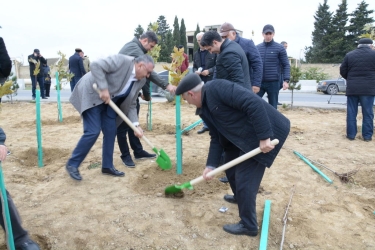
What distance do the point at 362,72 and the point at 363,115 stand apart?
0.77 m

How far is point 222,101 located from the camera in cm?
241

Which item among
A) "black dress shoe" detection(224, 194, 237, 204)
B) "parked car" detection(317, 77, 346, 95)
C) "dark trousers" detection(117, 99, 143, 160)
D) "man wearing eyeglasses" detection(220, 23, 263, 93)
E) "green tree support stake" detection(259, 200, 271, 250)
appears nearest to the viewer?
"green tree support stake" detection(259, 200, 271, 250)

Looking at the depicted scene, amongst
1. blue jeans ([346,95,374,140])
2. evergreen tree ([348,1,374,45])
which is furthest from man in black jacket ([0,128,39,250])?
evergreen tree ([348,1,374,45])

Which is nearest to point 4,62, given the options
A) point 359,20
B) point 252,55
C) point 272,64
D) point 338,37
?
point 252,55

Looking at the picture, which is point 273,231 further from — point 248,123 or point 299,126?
point 299,126

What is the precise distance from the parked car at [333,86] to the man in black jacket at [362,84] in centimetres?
1200

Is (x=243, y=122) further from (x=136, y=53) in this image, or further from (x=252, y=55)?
(x=252, y=55)

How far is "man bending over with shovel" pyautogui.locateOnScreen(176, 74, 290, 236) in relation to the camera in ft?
7.61

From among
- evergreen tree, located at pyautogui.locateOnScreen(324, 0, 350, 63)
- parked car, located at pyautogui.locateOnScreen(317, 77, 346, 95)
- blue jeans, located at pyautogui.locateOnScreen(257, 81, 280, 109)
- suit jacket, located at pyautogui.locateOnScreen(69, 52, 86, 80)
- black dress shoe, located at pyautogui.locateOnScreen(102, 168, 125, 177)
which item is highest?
evergreen tree, located at pyautogui.locateOnScreen(324, 0, 350, 63)

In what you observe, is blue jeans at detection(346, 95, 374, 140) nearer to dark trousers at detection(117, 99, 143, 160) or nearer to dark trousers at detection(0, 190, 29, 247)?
dark trousers at detection(117, 99, 143, 160)

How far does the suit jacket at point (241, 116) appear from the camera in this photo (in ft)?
7.57

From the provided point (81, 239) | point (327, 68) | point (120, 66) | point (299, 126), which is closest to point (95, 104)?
point (120, 66)

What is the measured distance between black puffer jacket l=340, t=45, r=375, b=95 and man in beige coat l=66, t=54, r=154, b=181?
3.90 meters

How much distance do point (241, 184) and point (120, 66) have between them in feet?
6.34
